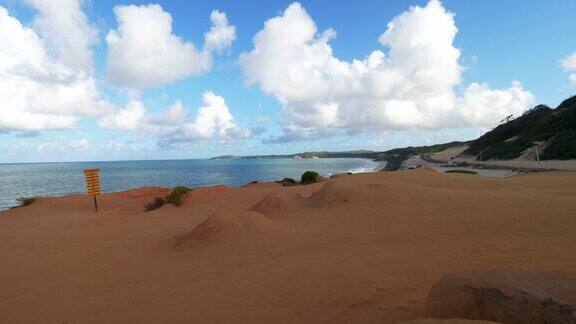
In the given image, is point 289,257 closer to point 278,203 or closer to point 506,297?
point 506,297

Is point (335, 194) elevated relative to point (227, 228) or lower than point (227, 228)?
elevated

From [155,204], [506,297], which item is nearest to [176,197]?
[155,204]

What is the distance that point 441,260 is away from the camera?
24.7 feet

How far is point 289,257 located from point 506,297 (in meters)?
5.40

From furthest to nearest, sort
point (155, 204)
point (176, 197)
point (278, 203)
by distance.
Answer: point (176, 197) < point (155, 204) < point (278, 203)

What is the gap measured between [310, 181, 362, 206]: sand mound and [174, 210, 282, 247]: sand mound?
146 inches

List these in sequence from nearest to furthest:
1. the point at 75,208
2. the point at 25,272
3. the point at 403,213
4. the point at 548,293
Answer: the point at 548,293 < the point at 25,272 < the point at 403,213 < the point at 75,208

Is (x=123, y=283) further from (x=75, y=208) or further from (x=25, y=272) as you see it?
(x=75, y=208)

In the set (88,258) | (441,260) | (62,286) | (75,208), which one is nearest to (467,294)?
(441,260)

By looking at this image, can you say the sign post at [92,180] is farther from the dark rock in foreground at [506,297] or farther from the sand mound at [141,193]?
the dark rock in foreground at [506,297]

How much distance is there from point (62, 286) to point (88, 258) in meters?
2.44

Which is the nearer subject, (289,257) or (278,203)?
(289,257)

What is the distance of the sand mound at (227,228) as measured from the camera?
11.1 metres

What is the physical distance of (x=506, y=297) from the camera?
4.01m
